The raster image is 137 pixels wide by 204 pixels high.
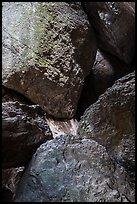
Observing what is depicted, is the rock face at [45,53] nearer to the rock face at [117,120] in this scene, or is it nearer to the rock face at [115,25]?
the rock face at [115,25]

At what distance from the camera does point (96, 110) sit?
294 cm

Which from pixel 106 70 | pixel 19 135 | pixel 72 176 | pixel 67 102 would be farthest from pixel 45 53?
pixel 72 176

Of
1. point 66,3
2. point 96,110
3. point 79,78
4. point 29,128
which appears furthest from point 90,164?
point 66,3

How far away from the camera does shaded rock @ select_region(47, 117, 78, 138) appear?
327cm

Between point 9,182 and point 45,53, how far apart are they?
1.39 m

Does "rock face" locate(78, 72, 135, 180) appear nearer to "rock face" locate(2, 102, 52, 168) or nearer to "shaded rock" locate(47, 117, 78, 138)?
"shaded rock" locate(47, 117, 78, 138)

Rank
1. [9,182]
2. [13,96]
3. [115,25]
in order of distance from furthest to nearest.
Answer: [115,25]
[13,96]
[9,182]

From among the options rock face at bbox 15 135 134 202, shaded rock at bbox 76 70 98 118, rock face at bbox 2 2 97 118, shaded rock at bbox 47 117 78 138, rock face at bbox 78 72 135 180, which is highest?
rock face at bbox 2 2 97 118

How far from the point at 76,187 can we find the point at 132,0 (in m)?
2.34

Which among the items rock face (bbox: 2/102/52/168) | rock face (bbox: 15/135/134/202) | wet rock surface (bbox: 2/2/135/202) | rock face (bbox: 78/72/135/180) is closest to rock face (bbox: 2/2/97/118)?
wet rock surface (bbox: 2/2/135/202)

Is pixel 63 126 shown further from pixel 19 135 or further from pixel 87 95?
pixel 19 135

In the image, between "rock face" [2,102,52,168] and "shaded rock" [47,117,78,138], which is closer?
"rock face" [2,102,52,168]

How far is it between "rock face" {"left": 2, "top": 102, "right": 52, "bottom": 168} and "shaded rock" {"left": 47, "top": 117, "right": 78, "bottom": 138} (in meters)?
0.84

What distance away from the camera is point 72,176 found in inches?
81.7
